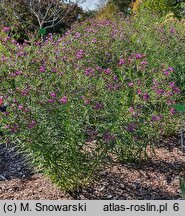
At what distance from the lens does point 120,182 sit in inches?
133

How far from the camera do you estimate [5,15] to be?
38.9ft

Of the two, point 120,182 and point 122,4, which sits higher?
point 122,4

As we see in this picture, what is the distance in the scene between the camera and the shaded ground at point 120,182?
3.21 meters

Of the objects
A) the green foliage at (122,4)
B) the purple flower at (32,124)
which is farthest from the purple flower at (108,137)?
the green foliage at (122,4)

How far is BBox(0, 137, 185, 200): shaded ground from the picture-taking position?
321 cm

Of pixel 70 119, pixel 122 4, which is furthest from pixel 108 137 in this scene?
pixel 122 4

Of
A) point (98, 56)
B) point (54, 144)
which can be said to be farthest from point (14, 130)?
point (98, 56)

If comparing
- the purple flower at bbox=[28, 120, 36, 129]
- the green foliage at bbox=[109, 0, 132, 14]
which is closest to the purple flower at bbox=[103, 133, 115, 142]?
the purple flower at bbox=[28, 120, 36, 129]

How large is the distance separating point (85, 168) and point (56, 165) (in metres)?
0.30

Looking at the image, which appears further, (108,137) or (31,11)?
(31,11)

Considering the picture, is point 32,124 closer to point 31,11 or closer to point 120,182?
point 120,182

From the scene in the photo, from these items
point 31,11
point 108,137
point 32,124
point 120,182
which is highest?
point 31,11

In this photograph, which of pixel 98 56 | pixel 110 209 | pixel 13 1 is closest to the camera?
pixel 110 209

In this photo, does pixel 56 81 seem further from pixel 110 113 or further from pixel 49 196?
pixel 49 196
